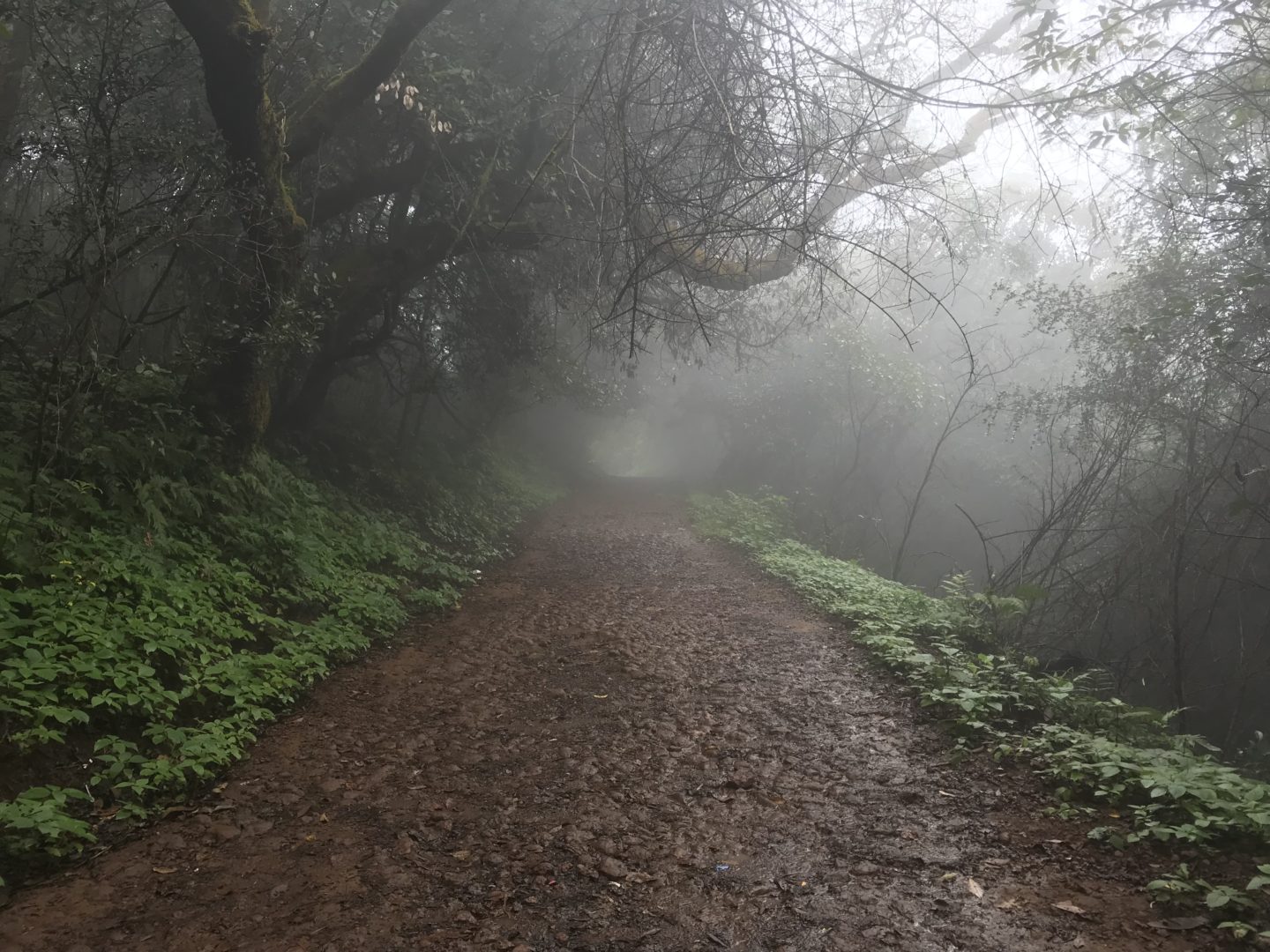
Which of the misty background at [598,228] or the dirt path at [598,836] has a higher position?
the misty background at [598,228]

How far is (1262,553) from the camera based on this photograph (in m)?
10.5

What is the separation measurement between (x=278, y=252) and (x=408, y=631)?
3589 millimetres

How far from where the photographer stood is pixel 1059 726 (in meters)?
4.45

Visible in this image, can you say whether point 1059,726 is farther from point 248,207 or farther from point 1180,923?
point 248,207

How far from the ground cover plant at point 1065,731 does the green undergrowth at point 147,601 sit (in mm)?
4241

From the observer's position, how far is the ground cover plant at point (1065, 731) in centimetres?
328

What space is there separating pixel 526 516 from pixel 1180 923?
12218 millimetres

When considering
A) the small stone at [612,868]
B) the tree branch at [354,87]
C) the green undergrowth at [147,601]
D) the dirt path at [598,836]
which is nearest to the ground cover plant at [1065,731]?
the dirt path at [598,836]

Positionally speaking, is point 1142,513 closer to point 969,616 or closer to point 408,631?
point 969,616

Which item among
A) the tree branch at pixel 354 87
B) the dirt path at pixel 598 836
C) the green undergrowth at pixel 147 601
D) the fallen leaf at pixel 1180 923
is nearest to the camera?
the fallen leaf at pixel 1180 923

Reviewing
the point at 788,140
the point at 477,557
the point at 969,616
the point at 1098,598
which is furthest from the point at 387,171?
the point at 1098,598

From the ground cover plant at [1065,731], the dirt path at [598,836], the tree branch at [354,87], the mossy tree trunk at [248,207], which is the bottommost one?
the dirt path at [598,836]

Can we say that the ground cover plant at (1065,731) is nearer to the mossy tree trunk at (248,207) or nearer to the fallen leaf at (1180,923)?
the fallen leaf at (1180,923)

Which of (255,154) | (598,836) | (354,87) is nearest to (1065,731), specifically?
(598,836)
